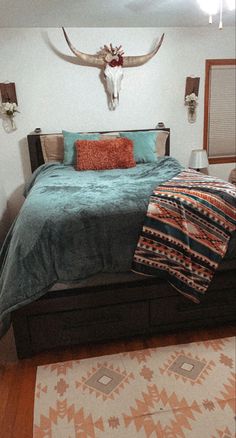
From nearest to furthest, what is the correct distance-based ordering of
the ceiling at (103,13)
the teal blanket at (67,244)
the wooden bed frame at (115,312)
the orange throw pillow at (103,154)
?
the teal blanket at (67,244) → the wooden bed frame at (115,312) → the ceiling at (103,13) → the orange throw pillow at (103,154)

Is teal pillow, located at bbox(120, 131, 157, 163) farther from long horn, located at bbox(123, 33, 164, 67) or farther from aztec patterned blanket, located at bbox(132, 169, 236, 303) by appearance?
aztec patterned blanket, located at bbox(132, 169, 236, 303)

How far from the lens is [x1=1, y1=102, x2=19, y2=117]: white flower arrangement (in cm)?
329

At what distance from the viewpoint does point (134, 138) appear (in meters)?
3.33

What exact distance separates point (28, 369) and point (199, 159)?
2834 mm

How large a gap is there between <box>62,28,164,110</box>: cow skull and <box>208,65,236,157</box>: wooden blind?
829 millimetres

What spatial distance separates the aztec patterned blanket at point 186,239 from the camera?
175 centimetres

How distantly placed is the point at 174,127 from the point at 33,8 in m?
1.93

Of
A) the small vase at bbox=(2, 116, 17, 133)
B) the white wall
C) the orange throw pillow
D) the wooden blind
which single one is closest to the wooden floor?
the orange throw pillow

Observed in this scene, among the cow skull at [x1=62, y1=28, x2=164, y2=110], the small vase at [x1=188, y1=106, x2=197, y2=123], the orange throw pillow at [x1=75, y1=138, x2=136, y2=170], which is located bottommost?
the orange throw pillow at [x1=75, y1=138, x2=136, y2=170]

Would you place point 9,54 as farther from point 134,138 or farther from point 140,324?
point 140,324

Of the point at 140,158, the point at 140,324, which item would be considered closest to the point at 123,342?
the point at 140,324

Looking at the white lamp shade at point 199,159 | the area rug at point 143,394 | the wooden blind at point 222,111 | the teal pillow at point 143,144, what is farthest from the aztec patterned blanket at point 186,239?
the wooden blind at point 222,111

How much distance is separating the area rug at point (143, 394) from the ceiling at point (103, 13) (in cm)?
273

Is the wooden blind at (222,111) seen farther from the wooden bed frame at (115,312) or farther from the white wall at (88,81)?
the wooden bed frame at (115,312)
